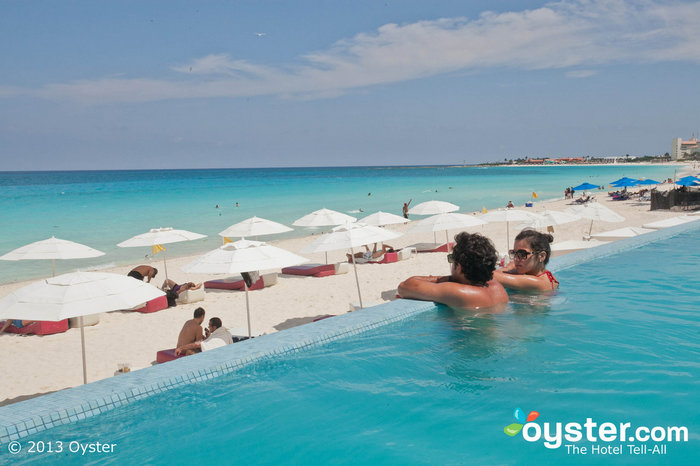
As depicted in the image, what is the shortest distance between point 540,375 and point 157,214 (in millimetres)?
33996

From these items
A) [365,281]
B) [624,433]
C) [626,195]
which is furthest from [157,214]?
[624,433]

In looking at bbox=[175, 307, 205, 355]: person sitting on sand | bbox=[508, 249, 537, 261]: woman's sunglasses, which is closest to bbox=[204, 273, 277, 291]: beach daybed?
bbox=[175, 307, 205, 355]: person sitting on sand

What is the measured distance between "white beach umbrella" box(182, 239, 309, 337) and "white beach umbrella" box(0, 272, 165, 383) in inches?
44.9

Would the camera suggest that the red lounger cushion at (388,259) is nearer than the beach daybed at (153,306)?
No

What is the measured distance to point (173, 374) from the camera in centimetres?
414

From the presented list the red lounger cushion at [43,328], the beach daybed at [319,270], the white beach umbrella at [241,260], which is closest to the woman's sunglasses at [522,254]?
the white beach umbrella at [241,260]

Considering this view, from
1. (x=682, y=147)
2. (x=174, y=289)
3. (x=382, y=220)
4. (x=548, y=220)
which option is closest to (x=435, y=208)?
(x=382, y=220)

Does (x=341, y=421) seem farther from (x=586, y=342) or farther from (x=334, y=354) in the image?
(x=586, y=342)

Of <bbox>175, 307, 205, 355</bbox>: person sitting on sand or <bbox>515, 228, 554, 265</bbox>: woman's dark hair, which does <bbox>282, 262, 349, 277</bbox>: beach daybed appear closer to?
<bbox>175, 307, 205, 355</bbox>: person sitting on sand

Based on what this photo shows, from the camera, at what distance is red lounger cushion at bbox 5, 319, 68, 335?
26.3 feet

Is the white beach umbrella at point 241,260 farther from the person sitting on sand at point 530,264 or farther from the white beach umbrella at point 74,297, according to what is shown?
Result: the person sitting on sand at point 530,264

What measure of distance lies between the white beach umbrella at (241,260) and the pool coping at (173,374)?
97 cm

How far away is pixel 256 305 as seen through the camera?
939 centimetres

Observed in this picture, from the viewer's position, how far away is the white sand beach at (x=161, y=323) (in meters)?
6.41
